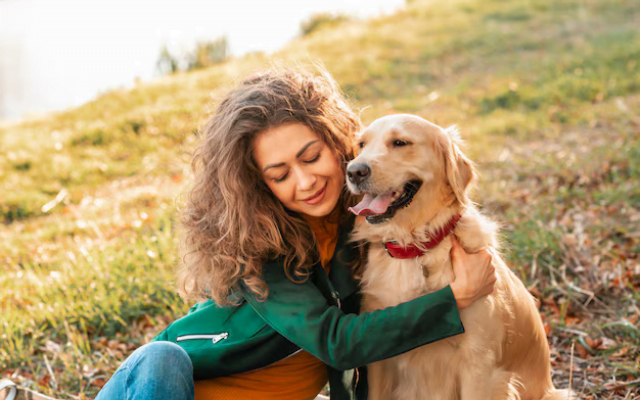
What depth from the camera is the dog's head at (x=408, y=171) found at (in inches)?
87.2

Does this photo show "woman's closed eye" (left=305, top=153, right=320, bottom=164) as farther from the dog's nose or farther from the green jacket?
Result: the green jacket

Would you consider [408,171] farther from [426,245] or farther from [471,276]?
[471,276]

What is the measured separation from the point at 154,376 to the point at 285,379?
61 cm

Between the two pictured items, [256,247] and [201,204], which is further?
[201,204]

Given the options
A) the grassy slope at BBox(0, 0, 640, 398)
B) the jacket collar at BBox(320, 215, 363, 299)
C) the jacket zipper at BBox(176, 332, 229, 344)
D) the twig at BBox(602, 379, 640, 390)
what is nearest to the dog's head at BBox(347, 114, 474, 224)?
the jacket collar at BBox(320, 215, 363, 299)

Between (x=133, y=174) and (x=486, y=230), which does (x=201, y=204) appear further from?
(x=133, y=174)

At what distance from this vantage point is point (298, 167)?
A: 7.45 ft

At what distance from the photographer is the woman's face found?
2.27 meters

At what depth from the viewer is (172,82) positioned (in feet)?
34.0

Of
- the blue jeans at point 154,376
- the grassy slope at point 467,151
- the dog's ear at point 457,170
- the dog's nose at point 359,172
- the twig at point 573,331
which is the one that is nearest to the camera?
the blue jeans at point 154,376

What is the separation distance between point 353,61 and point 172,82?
11.1ft

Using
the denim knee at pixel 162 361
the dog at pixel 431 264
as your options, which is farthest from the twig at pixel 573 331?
the denim knee at pixel 162 361

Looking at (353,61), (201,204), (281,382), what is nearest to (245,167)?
(201,204)

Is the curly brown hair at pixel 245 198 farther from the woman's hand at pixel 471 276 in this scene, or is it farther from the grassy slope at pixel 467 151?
the woman's hand at pixel 471 276
